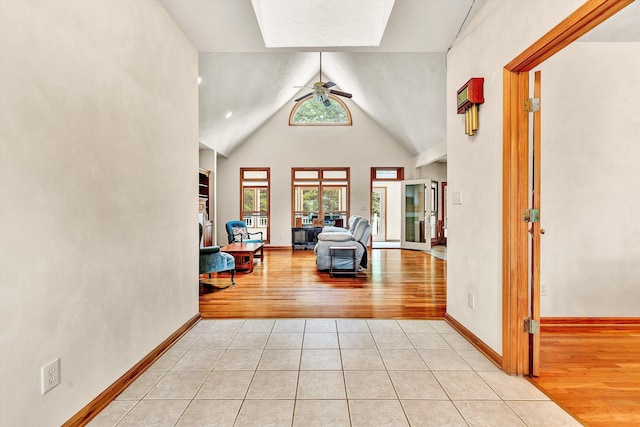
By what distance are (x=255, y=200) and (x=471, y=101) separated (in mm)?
6932

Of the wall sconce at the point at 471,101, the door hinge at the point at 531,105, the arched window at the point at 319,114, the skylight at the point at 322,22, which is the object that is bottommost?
the door hinge at the point at 531,105

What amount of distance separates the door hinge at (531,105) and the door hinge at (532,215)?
2.06ft

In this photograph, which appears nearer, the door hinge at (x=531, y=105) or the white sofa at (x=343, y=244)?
the door hinge at (x=531, y=105)

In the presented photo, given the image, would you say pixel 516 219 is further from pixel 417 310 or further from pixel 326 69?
pixel 326 69

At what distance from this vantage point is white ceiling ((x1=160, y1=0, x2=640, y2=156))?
7.47 feet

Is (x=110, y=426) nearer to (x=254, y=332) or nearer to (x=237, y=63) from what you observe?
(x=254, y=332)

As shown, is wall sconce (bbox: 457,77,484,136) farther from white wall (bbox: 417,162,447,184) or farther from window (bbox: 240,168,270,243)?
window (bbox: 240,168,270,243)

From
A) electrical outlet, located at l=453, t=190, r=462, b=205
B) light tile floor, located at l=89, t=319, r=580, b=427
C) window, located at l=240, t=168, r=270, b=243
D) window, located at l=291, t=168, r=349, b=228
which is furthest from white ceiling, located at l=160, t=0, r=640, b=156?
light tile floor, located at l=89, t=319, r=580, b=427

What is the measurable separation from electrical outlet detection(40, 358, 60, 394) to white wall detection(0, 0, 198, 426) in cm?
3

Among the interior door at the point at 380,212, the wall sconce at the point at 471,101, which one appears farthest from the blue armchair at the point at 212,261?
the interior door at the point at 380,212

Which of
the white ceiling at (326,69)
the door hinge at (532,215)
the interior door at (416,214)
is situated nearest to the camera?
the door hinge at (532,215)

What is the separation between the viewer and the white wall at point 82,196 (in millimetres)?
1141

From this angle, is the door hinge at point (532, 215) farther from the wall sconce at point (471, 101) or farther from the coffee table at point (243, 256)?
the coffee table at point (243, 256)

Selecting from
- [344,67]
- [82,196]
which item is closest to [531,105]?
[82,196]
